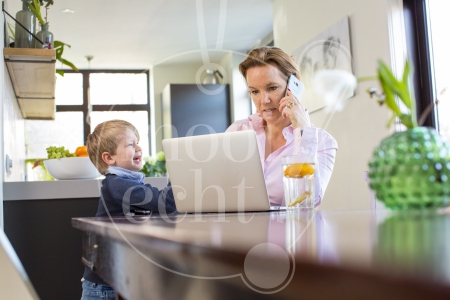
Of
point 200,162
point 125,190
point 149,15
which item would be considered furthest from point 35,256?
point 149,15

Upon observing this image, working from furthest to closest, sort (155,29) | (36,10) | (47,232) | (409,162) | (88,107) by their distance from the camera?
1. (88,107)
2. (155,29)
3. (36,10)
4. (47,232)
5. (409,162)

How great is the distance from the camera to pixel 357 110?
375 centimetres

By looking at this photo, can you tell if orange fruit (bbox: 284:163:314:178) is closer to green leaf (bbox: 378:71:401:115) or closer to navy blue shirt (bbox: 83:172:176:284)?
green leaf (bbox: 378:71:401:115)

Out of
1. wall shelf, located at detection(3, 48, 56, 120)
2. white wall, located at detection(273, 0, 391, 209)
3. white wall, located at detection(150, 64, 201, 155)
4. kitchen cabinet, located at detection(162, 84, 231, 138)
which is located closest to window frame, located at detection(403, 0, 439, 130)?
white wall, located at detection(273, 0, 391, 209)

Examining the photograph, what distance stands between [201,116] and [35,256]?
15.9 ft

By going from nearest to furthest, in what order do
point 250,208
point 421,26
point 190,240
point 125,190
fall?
point 190,240 < point 250,208 < point 125,190 < point 421,26

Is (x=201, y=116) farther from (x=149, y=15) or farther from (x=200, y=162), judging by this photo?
(x=200, y=162)

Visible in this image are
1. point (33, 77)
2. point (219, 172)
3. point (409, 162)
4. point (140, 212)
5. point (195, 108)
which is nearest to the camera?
point (409, 162)

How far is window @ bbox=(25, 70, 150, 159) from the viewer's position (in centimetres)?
745

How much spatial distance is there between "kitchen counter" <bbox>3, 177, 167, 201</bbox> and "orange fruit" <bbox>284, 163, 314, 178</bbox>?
1527 millimetres

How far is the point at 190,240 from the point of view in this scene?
490mm

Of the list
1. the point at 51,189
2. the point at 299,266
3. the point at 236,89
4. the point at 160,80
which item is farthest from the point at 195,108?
the point at 299,266

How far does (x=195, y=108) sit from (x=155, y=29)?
4.56 ft

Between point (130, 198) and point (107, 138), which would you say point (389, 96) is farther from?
point (107, 138)
